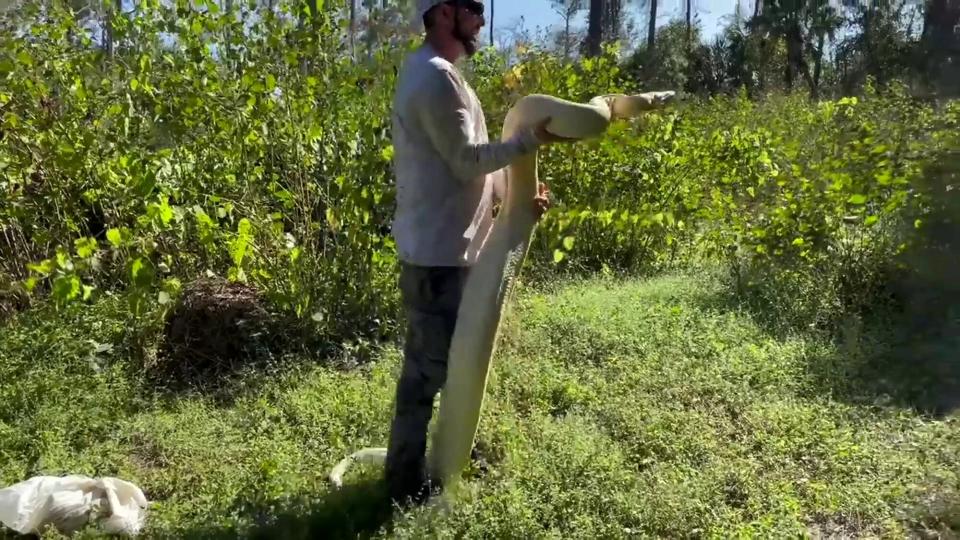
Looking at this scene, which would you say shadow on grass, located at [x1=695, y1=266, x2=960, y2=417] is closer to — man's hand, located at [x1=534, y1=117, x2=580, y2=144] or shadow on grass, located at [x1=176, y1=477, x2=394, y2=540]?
man's hand, located at [x1=534, y1=117, x2=580, y2=144]

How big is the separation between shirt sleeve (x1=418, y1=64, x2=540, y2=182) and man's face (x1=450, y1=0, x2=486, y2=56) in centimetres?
16

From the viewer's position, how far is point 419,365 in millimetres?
2674

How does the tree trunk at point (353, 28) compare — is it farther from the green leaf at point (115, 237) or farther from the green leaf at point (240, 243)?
the green leaf at point (115, 237)

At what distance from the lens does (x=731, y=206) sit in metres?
5.56

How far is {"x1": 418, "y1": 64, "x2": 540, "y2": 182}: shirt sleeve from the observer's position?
2.34 metres

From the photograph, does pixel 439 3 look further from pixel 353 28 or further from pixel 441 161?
pixel 353 28

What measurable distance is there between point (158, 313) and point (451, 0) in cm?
274

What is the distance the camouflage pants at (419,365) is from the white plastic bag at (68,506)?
92 cm

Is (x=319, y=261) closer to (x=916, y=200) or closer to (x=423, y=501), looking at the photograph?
(x=423, y=501)

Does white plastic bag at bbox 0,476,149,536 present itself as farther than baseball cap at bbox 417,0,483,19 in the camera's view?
Yes

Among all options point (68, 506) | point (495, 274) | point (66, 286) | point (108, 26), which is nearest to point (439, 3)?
point (495, 274)

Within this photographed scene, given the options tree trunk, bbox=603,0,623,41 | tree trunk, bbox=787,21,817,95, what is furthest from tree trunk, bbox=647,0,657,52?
tree trunk, bbox=787,21,817,95

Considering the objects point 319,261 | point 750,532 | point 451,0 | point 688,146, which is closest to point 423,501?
point 750,532

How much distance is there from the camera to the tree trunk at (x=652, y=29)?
1060 inches
